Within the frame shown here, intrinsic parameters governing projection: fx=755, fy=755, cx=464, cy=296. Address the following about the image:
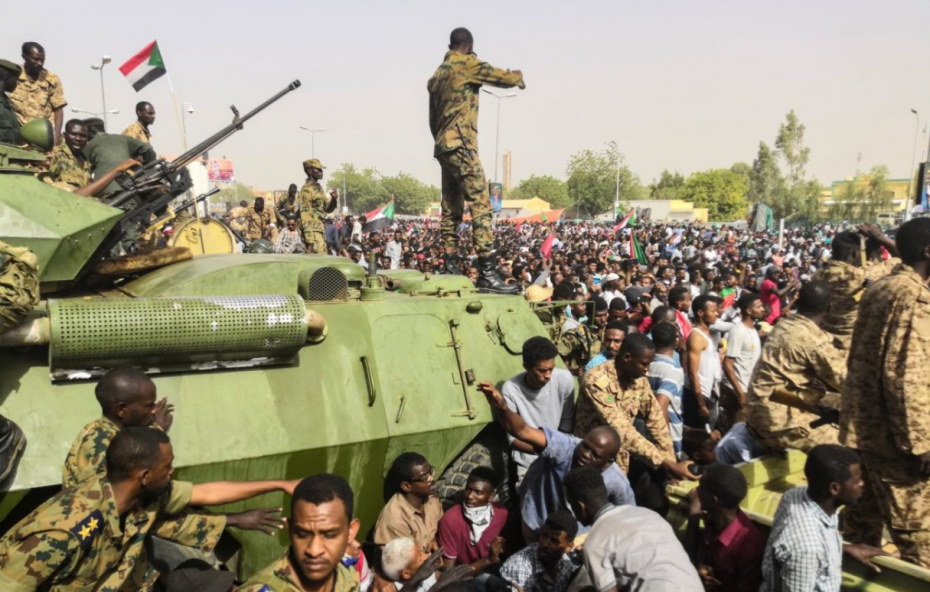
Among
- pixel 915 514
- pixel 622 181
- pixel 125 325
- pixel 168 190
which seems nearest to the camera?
pixel 915 514

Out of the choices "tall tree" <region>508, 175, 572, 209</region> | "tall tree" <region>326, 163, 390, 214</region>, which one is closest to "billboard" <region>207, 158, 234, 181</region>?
"tall tree" <region>326, 163, 390, 214</region>

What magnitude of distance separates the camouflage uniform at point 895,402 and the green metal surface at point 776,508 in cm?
40

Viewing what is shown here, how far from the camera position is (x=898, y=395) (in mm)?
3758

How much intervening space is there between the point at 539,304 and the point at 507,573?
293 cm

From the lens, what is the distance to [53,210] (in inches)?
177

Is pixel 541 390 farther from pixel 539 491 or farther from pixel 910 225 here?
pixel 910 225

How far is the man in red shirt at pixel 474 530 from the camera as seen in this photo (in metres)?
4.55

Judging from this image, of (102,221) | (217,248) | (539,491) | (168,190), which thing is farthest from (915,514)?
(217,248)

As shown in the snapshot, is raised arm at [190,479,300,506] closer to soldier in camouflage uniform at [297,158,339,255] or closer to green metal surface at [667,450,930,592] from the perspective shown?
green metal surface at [667,450,930,592]

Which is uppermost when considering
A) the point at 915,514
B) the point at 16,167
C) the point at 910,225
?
the point at 16,167

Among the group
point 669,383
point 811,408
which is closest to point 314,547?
point 811,408

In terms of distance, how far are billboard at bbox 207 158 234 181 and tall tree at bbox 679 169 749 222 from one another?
43.5 m

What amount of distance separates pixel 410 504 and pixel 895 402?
273 centimetres

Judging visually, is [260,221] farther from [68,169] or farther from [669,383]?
[669,383]
